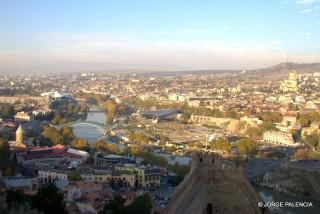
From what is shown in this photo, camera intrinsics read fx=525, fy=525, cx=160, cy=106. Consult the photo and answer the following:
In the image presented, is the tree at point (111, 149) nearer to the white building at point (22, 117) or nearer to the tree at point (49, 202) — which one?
the tree at point (49, 202)

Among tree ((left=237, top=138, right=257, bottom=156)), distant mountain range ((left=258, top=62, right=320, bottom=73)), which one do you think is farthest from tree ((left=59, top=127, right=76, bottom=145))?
distant mountain range ((left=258, top=62, right=320, bottom=73))

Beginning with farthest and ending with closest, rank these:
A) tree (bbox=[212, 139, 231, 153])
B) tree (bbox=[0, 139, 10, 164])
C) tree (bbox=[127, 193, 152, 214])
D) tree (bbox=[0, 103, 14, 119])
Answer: tree (bbox=[0, 103, 14, 119]) → tree (bbox=[212, 139, 231, 153]) → tree (bbox=[0, 139, 10, 164]) → tree (bbox=[127, 193, 152, 214])

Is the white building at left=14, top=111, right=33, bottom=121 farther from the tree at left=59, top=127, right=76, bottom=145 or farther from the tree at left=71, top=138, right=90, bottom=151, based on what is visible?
the tree at left=71, top=138, right=90, bottom=151

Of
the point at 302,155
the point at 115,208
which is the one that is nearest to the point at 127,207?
the point at 115,208

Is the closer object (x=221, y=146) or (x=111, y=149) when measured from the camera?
(x=111, y=149)

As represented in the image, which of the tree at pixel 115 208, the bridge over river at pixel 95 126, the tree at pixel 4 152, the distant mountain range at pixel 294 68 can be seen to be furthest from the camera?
the distant mountain range at pixel 294 68

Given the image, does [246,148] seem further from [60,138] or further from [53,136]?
[53,136]

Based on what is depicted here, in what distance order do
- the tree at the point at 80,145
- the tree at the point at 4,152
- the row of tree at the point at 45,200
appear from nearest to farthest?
the row of tree at the point at 45,200 → the tree at the point at 4,152 → the tree at the point at 80,145

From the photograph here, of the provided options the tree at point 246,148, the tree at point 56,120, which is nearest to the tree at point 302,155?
the tree at point 246,148
